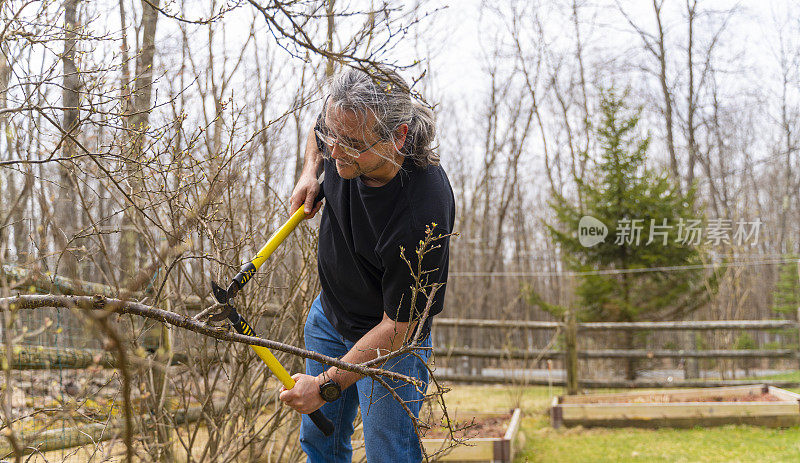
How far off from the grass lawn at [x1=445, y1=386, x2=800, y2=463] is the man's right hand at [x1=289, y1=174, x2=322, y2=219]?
301cm

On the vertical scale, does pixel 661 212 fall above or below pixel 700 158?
below

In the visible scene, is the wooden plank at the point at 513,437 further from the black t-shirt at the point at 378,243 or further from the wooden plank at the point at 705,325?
the wooden plank at the point at 705,325

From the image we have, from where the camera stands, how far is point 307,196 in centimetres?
224

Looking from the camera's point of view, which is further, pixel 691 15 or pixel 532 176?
pixel 532 176

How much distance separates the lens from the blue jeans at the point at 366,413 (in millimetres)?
2031

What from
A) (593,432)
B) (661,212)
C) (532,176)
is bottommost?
(593,432)

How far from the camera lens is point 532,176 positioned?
1537 centimetres

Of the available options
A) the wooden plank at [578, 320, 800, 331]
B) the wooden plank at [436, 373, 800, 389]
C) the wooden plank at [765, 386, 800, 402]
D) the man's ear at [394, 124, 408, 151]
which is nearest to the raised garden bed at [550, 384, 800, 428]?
the wooden plank at [765, 386, 800, 402]

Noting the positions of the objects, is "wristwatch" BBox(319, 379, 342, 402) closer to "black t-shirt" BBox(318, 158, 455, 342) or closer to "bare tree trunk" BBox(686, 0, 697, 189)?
"black t-shirt" BBox(318, 158, 455, 342)

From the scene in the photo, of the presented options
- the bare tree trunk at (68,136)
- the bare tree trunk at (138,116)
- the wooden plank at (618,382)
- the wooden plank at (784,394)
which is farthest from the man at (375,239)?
the wooden plank at (618,382)

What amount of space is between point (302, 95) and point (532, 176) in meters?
12.7

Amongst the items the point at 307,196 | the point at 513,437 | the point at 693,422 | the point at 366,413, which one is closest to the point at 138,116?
the point at 307,196

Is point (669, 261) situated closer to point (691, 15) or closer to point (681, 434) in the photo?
point (681, 434)

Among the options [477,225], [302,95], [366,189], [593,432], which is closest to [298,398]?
[366,189]
